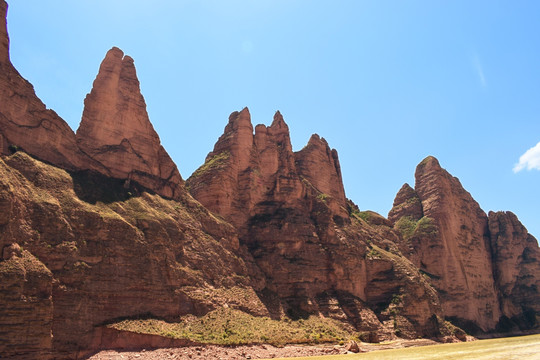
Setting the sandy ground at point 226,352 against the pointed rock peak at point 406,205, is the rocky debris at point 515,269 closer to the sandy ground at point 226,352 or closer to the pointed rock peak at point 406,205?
the pointed rock peak at point 406,205

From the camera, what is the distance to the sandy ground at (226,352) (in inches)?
1794

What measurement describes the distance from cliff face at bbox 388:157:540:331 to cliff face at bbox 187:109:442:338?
2241 cm

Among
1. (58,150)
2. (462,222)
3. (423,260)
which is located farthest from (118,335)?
(462,222)

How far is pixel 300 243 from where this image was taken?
83.0 metres

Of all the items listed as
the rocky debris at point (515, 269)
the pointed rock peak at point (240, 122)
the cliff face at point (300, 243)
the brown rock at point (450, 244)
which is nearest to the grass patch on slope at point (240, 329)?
the cliff face at point (300, 243)

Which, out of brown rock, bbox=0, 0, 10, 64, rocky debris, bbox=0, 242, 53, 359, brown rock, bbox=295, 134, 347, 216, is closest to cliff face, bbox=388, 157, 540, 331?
brown rock, bbox=295, 134, 347, 216

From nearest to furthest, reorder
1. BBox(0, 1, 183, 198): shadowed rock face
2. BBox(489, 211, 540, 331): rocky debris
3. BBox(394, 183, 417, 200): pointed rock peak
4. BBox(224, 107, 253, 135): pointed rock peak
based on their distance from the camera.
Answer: BBox(0, 1, 183, 198): shadowed rock face
BBox(224, 107, 253, 135): pointed rock peak
BBox(489, 211, 540, 331): rocky debris
BBox(394, 183, 417, 200): pointed rock peak

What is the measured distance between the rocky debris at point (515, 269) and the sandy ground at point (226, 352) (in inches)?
3349

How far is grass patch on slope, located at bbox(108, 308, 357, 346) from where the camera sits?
50.5 meters

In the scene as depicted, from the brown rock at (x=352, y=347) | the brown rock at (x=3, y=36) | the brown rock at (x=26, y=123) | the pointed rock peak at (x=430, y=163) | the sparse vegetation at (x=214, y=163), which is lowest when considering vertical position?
the brown rock at (x=352, y=347)

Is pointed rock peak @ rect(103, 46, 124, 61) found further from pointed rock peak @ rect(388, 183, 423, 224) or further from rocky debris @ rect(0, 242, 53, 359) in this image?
pointed rock peak @ rect(388, 183, 423, 224)

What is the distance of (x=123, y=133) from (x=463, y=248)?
97.4 metres

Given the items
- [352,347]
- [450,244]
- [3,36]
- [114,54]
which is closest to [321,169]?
[450,244]

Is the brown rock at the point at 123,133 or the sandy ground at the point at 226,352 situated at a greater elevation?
the brown rock at the point at 123,133
